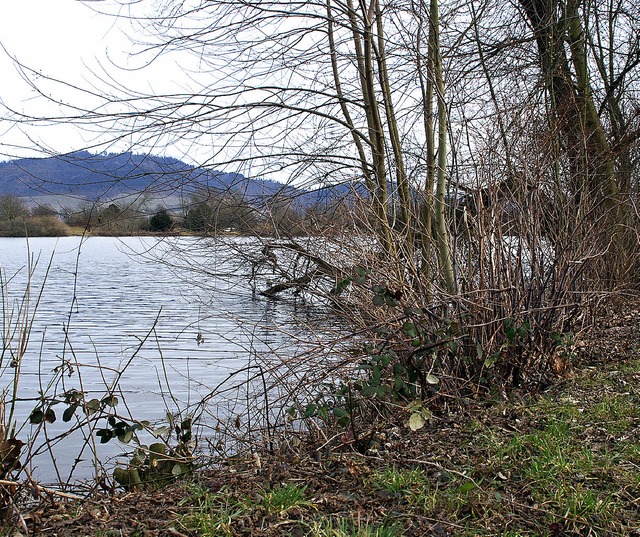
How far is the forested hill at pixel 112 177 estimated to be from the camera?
22.0 ft

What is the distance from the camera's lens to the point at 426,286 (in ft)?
19.5

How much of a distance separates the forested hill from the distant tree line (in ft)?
0.49

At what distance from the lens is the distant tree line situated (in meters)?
6.91

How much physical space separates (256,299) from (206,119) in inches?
104

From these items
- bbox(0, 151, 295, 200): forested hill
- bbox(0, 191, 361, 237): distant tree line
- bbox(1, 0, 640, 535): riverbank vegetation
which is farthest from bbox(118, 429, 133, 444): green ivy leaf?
bbox(0, 151, 295, 200): forested hill

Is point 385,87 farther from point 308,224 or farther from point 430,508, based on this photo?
point 430,508

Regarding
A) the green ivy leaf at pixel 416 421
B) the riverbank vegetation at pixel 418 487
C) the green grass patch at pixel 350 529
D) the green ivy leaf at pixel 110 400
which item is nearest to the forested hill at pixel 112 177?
the green ivy leaf at pixel 110 400

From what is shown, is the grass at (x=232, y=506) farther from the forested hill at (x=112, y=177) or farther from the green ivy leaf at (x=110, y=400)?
the forested hill at (x=112, y=177)

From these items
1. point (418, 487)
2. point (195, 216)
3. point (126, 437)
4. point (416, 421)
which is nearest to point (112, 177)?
point (195, 216)

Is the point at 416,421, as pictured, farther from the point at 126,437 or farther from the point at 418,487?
the point at 126,437

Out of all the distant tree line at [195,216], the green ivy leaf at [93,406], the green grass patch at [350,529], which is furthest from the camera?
the distant tree line at [195,216]

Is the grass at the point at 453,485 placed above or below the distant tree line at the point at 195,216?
below

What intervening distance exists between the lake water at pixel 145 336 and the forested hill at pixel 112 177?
682 mm

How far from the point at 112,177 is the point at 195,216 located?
141cm
